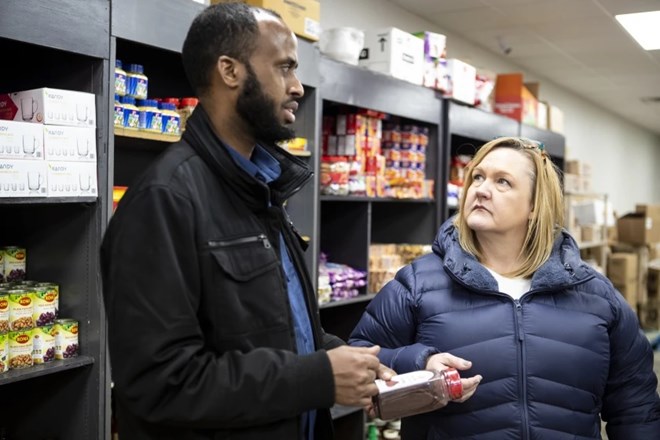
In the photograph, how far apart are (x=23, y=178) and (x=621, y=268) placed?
7791mm

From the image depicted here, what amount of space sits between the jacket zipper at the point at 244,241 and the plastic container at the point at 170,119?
4.66 ft

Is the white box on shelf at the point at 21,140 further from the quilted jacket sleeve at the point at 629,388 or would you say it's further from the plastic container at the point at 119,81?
the quilted jacket sleeve at the point at 629,388

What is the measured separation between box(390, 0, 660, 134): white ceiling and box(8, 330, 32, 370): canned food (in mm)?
3978

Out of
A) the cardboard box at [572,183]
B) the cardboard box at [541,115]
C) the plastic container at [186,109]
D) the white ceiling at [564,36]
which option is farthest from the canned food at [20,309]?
the cardboard box at [572,183]

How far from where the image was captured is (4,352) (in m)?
2.06

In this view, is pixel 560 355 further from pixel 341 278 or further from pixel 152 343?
pixel 341 278

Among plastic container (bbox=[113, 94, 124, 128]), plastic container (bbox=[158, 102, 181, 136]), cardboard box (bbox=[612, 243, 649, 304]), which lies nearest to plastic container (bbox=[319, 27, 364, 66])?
plastic container (bbox=[158, 102, 181, 136])

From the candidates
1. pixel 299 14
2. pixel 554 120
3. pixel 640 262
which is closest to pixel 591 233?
pixel 554 120

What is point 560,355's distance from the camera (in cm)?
182

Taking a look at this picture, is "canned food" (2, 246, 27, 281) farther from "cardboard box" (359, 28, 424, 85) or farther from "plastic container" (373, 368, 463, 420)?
"cardboard box" (359, 28, 424, 85)

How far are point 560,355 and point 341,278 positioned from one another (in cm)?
196

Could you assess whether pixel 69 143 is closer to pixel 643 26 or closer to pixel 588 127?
pixel 643 26

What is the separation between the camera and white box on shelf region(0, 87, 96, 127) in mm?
2066

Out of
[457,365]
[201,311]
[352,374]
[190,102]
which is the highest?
[190,102]
